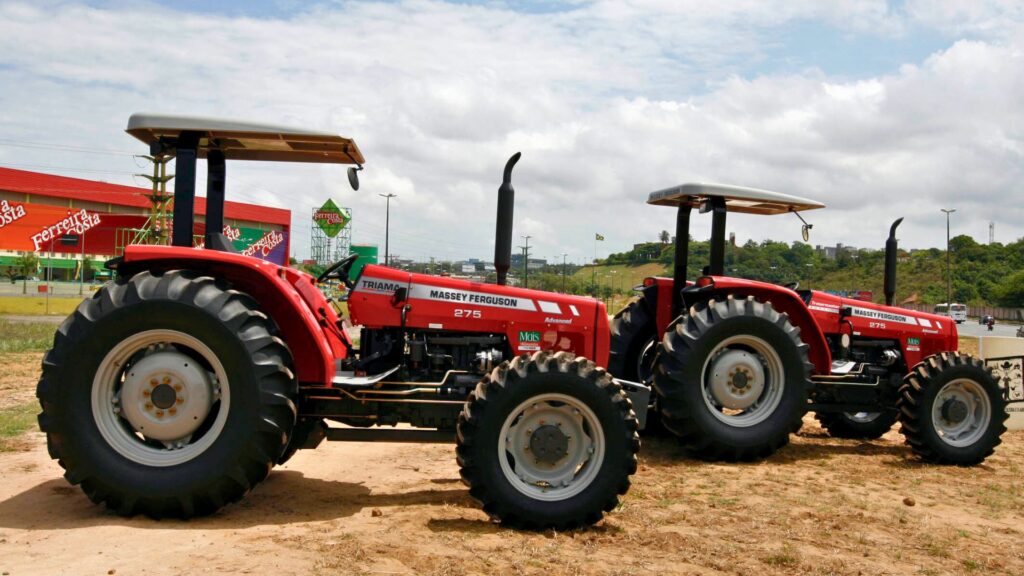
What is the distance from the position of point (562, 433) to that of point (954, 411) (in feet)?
16.3

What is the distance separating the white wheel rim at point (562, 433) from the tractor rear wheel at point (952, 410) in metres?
4.42

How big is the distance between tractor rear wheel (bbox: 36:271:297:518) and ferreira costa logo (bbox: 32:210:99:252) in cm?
5534

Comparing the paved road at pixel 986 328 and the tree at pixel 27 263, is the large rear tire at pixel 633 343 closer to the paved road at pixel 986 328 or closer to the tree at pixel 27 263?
the paved road at pixel 986 328

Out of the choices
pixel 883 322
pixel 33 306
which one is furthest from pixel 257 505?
pixel 33 306

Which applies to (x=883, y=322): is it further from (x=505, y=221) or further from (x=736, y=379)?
(x=505, y=221)

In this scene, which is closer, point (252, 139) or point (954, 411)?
point (252, 139)

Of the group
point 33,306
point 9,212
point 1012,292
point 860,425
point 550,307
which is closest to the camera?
point 550,307

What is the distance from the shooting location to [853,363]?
9000 millimetres

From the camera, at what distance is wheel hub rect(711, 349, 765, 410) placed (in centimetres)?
798

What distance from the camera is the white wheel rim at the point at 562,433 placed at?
5355 mm

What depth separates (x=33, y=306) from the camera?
1147 inches

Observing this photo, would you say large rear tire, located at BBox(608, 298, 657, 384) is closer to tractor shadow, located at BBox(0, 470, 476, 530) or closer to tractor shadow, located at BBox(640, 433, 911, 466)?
tractor shadow, located at BBox(640, 433, 911, 466)

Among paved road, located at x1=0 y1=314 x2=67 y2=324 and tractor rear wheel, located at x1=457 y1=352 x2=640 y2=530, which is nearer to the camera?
tractor rear wheel, located at x1=457 y1=352 x2=640 y2=530

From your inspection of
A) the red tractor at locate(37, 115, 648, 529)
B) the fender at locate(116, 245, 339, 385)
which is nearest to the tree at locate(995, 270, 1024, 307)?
A: the red tractor at locate(37, 115, 648, 529)
